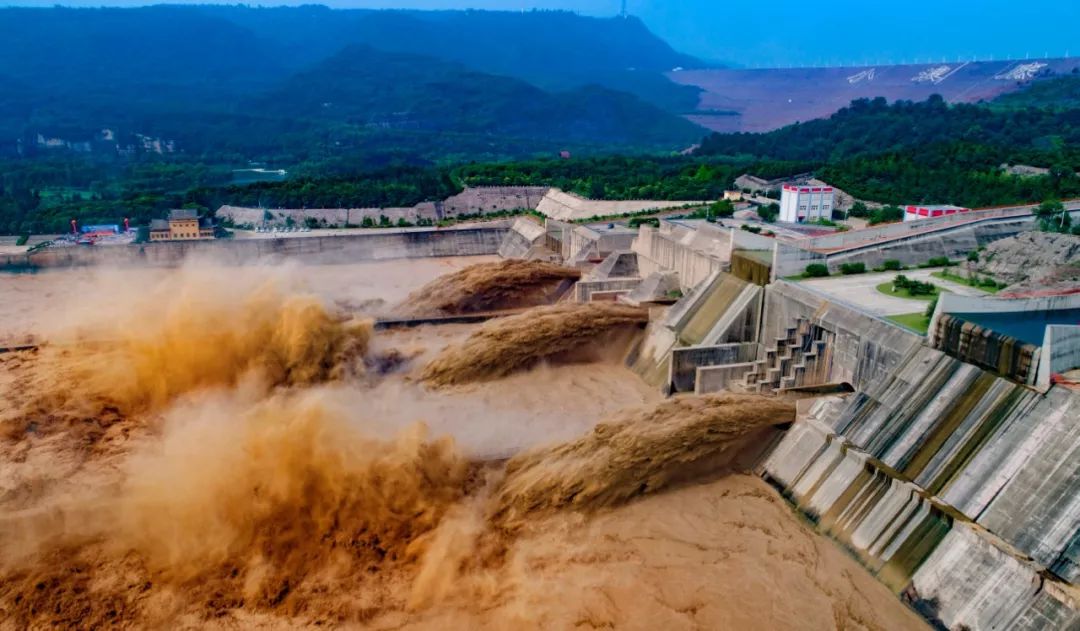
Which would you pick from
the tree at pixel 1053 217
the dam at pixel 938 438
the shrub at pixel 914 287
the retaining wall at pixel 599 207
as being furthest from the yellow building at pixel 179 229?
the tree at pixel 1053 217

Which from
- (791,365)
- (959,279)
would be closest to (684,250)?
(959,279)

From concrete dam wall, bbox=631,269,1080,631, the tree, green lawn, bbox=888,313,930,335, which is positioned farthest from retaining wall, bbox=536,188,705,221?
concrete dam wall, bbox=631,269,1080,631

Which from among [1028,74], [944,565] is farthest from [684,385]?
[1028,74]

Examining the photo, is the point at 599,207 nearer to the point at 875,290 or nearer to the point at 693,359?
the point at 693,359

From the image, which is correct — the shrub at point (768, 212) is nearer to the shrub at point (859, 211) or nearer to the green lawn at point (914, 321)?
the shrub at point (859, 211)

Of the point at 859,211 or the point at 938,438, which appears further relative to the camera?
the point at 859,211

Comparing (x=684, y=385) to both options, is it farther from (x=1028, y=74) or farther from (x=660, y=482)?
(x=1028, y=74)

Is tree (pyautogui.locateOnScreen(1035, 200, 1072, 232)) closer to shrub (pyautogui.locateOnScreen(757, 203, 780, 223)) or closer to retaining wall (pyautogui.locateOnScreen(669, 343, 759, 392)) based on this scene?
shrub (pyautogui.locateOnScreen(757, 203, 780, 223))

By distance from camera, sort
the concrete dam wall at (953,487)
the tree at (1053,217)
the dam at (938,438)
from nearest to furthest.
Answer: the concrete dam wall at (953,487)
the dam at (938,438)
the tree at (1053,217)
